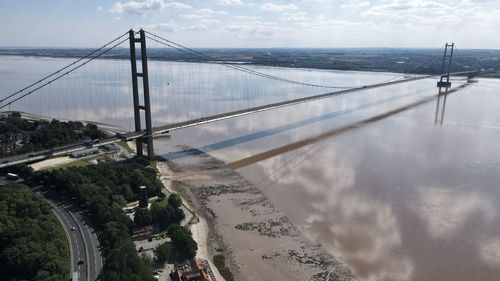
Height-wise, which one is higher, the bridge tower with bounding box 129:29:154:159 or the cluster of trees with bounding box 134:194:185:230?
the bridge tower with bounding box 129:29:154:159

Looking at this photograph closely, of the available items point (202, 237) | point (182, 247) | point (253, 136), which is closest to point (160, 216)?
point (202, 237)

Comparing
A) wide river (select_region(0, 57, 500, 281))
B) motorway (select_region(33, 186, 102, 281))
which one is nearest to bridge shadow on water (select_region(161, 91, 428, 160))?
wide river (select_region(0, 57, 500, 281))

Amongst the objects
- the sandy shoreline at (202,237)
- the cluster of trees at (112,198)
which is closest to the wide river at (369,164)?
the sandy shoreline at (202,237)

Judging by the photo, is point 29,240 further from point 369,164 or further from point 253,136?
point 253,136

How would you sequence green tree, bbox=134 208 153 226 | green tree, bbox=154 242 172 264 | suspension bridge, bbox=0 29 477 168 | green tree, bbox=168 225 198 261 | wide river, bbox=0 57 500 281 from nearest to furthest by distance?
green tree, bbox=154 242 172 264 → green tree, bbox=168 225 198 261 → wide river, bbox=0 57 500 281 → green tree, bbox=134 208 153 226 → suspension bridge, bbox=0 29 477 168

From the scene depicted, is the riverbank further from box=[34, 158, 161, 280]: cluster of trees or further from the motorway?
the motorway

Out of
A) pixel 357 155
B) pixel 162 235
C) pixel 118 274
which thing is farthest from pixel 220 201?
pixel 357 155
